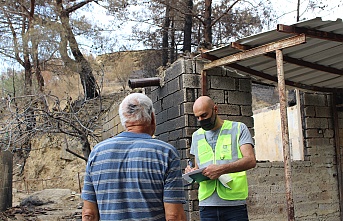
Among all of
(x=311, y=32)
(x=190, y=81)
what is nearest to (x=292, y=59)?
(x=311, y=32)

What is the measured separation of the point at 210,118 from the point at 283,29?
1340 millimetres

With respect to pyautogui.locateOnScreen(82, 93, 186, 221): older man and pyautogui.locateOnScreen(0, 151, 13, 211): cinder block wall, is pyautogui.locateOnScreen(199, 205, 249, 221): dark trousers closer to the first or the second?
pyautogui.locateOnScreen(82, 93, 186, 221): older man

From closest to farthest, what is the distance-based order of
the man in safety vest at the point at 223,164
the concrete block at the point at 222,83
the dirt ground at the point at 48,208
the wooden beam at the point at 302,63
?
the man in safety vest at the point at 223,164, the wooden beam at the point at 302,63, the concrete block at the point at 222,83, the dirt ground at the point at 48,208

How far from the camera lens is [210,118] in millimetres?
3502

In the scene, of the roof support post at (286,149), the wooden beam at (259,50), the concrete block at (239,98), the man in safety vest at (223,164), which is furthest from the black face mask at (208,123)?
the concrete block at (239,98)

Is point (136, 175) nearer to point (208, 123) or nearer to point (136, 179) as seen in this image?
point (136, 179)

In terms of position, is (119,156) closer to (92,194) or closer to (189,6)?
(92,194)

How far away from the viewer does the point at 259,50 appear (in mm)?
4754

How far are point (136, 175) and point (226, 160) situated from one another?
1.23m

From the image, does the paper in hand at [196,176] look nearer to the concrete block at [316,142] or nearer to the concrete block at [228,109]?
the concrete block at [228,109]

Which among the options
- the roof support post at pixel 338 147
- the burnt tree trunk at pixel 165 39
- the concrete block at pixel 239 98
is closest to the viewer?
the concrete block at pixel 239 98

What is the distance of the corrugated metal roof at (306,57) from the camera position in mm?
4352

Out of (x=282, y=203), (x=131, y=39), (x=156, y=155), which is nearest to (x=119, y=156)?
(x=156, y=155)

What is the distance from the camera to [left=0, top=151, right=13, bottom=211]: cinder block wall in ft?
31.8
